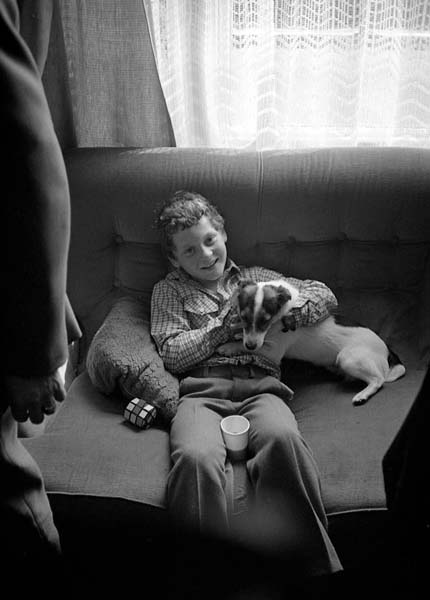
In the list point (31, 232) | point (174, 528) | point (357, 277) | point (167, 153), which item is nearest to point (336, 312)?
point (357, 277)

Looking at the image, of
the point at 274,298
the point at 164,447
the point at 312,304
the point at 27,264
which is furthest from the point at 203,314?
the point at 27,264

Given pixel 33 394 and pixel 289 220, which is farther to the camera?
pixel 289 220

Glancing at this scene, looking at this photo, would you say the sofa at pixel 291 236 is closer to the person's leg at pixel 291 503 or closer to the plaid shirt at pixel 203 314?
Result: the plaid shirt at pixel 203 314

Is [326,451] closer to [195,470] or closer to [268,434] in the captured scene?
[268,434]

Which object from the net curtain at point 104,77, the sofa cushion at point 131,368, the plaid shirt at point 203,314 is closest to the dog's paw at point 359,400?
the plaid shirt at point 203,314

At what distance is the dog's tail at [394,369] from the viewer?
5.31 ft

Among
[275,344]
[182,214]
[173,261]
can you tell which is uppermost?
[182,214]

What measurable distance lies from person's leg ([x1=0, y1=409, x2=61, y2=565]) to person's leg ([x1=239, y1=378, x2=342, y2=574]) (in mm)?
453

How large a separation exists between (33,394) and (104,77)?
123cm

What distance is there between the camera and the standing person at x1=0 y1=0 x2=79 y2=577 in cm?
84

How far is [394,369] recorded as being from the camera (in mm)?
1633

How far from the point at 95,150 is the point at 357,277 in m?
0.94

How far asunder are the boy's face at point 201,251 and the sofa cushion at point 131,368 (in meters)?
0.24

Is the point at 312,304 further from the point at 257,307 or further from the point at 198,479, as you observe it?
the point at 198,479
